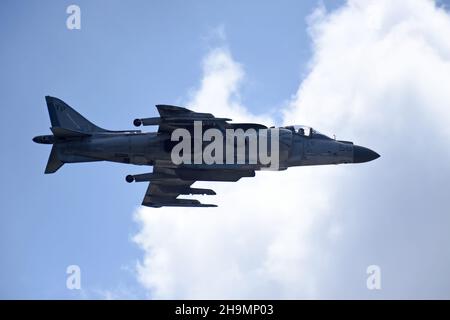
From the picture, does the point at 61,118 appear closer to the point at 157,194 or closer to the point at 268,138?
the point at 157,194

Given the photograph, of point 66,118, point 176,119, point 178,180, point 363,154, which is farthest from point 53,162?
point 363,154

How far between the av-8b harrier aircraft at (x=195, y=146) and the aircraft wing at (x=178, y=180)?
0.05 m

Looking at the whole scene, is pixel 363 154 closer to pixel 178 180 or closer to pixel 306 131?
pixel 306 131

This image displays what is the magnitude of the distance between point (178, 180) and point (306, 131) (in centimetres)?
804

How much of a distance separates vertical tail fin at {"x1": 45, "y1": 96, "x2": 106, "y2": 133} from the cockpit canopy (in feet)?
34.3

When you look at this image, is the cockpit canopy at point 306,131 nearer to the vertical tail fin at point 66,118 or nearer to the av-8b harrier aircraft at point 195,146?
the av-8b harrier aircraft at point 195,146

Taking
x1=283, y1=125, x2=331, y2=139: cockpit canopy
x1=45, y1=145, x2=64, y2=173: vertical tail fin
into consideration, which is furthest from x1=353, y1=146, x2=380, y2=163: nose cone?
x1=45, y1=145, x2=64, y2=173: vertical tail fin

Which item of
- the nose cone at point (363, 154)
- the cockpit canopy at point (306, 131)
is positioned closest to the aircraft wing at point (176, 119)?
the cockpit canopy at point (306, 131)

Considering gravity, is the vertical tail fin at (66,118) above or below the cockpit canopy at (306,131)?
above

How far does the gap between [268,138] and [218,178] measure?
3726 millimetres

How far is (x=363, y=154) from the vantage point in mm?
43375

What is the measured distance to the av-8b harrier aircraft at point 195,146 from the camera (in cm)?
4084
